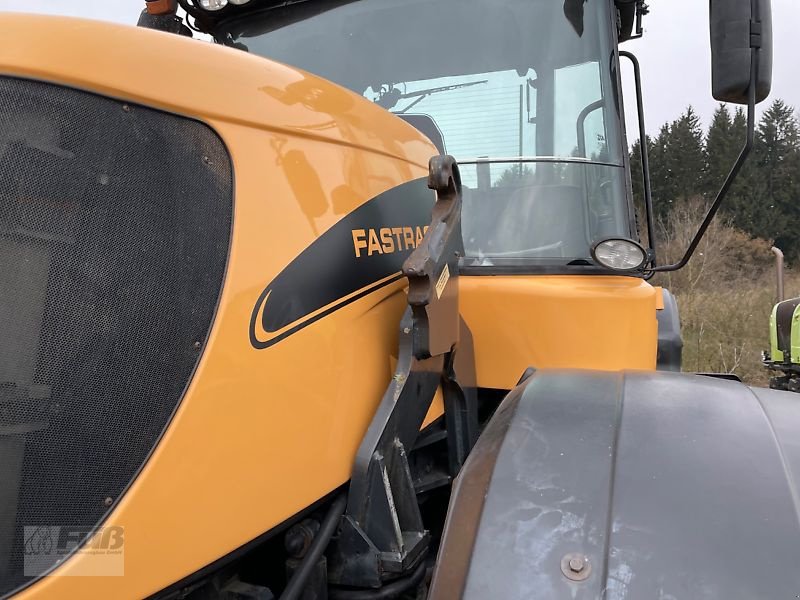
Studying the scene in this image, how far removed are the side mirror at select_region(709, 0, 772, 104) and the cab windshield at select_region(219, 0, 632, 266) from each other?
1.86ft

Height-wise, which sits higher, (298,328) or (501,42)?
(501,42)

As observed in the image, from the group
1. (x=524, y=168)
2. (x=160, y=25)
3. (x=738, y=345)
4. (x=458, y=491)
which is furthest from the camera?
(x=738, y=345)

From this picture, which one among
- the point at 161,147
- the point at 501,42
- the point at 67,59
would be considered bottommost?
the point at 161,147

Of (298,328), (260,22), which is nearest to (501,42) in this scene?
(260,22)

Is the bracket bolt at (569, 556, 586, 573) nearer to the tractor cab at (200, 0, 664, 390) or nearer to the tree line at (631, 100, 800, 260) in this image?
the tractor cab at (200, 0, 664, 390)

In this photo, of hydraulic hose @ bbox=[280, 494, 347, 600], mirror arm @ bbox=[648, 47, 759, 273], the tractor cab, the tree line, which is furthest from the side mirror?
the tree line

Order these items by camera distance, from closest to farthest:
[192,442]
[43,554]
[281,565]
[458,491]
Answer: [43,554] → [192,442] → [458,491] → [281,565]

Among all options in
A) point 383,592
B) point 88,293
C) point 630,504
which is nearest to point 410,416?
point 383,592

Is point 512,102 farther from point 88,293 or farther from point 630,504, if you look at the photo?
point 88,293

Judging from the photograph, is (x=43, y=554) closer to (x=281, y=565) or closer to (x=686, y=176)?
(x=281, y=565)

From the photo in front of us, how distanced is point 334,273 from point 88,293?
20.0 inches

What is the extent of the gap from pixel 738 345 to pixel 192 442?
1214 centimetres

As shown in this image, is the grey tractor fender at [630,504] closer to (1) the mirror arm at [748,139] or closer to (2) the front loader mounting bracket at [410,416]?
(2) the front loader mounting bracket at [410,416]

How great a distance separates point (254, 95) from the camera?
1.23m
